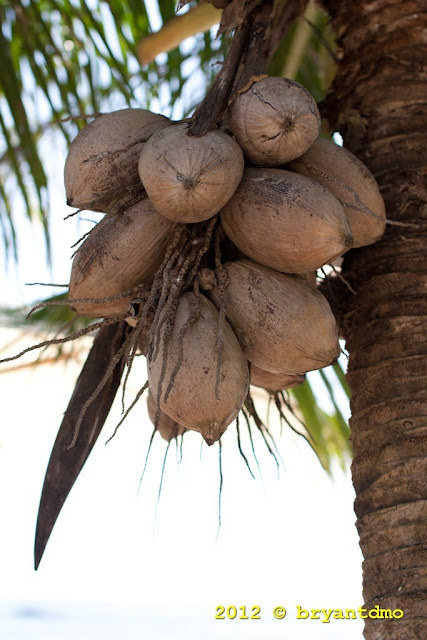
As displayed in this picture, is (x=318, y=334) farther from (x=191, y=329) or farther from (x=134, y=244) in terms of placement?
(x=134, y=244)

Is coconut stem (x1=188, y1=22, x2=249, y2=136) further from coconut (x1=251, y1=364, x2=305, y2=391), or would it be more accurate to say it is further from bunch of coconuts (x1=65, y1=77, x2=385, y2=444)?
coconut (x1=251, y1=364, x2=305, y2=391)

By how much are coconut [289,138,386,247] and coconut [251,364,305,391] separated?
0.32 m

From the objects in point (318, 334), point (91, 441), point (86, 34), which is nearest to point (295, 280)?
point (318, 334)

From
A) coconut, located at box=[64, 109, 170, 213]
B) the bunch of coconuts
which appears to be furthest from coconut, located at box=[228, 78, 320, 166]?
coconut, located at box=[64, 109, 170, 213]

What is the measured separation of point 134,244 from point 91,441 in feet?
1.31

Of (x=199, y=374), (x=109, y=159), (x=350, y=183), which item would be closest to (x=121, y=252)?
(x=109, y=159)

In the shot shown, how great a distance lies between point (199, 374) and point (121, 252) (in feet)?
0.87

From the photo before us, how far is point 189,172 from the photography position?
1082 millimetres

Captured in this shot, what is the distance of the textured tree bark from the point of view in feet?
3.84

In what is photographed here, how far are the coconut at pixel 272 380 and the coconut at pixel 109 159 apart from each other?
1.42 feet

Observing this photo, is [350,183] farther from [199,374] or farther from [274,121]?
[199,374]

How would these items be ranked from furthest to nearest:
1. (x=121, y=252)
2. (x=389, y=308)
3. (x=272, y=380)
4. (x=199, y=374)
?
(x=272, y=380)
(x=389, y=308)
(x=121, y=252)
(x=199, y=374)

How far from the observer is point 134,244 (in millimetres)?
1215

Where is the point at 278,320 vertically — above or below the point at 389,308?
below
